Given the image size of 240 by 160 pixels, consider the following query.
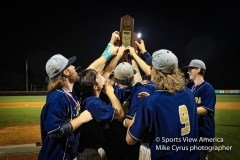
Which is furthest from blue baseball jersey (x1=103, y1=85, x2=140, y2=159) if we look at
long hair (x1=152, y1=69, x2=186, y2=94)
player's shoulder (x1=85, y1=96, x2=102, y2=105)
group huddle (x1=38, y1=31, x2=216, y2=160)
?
long hair (x1=152, y1=69, x2=186, y2=94)

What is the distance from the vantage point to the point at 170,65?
3115 millimetres

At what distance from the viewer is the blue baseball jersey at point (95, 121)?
320cm

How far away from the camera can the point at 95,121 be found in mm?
3357

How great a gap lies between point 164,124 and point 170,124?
0.19 ft

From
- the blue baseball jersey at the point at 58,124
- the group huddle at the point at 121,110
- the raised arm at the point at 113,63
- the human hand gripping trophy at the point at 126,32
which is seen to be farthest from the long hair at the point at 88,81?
the human hand gripping trophy at the point at 126,32

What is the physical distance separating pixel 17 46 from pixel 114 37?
243 ft

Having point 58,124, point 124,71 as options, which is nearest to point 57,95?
point 58,124

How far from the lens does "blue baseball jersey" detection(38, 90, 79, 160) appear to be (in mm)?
3131

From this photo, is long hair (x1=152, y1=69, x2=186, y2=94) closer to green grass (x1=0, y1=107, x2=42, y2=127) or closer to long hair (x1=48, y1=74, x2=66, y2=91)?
long hair (x1=48, y1=74, x2=66, y2=91)

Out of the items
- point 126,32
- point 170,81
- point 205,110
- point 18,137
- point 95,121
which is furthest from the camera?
point 18,137

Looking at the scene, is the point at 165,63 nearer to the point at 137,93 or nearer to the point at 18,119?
the point at 137,93

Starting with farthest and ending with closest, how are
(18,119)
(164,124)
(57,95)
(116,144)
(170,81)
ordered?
(18,119) → (116,144) → (57,95) → (170,81) → (164,124)

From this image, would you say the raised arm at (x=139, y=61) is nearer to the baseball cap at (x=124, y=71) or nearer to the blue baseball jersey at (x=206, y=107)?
the baseball cap at (x=124, y=71)

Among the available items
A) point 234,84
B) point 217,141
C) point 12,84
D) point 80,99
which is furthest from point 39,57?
point 80,99
